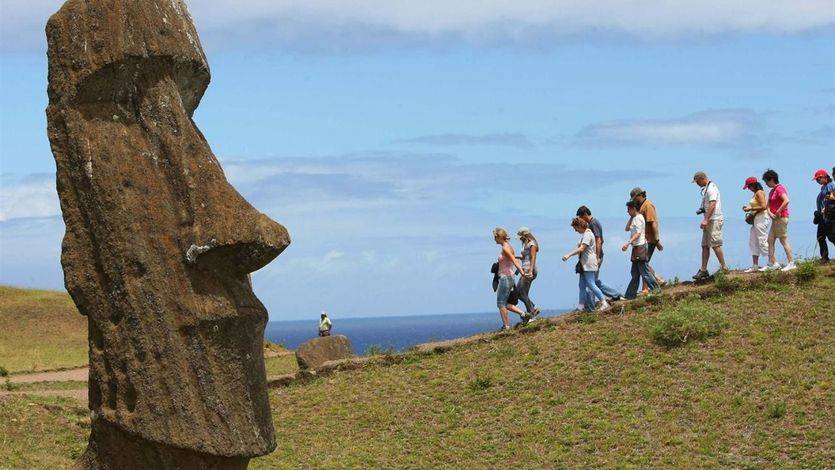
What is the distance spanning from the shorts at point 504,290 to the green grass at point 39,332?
1416 centimetres

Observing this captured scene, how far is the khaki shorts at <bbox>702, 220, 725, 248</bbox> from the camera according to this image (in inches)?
901

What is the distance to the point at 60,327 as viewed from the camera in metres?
38.0

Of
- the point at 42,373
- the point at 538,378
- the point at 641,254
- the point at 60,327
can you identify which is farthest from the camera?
the point at 60,327

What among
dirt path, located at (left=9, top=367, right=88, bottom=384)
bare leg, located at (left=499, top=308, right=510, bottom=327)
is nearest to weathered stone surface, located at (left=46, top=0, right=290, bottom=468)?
bare leg, located at (left=499, top=308, right=510, bottom=327)

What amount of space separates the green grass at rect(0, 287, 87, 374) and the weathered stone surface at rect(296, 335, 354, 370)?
26.9 feet

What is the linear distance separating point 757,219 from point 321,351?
32.1 ft

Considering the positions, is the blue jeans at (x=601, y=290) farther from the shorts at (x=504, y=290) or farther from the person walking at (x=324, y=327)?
the person walking at (x=324, y=327)

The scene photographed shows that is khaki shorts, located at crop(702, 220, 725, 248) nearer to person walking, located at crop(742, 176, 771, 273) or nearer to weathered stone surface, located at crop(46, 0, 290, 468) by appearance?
person walking, located at crop(742, 176, 771, 273)

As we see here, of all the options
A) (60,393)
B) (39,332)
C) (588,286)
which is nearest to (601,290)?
(588,286)

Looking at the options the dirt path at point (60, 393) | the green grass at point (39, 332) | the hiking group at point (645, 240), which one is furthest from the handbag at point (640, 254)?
the green grass at point (39, 332)

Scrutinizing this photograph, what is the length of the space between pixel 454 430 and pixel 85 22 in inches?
429

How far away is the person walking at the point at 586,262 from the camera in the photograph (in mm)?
22406

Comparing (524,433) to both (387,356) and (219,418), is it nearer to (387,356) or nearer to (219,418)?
(387,356)

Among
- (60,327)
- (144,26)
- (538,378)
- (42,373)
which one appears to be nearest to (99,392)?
(144,26)
